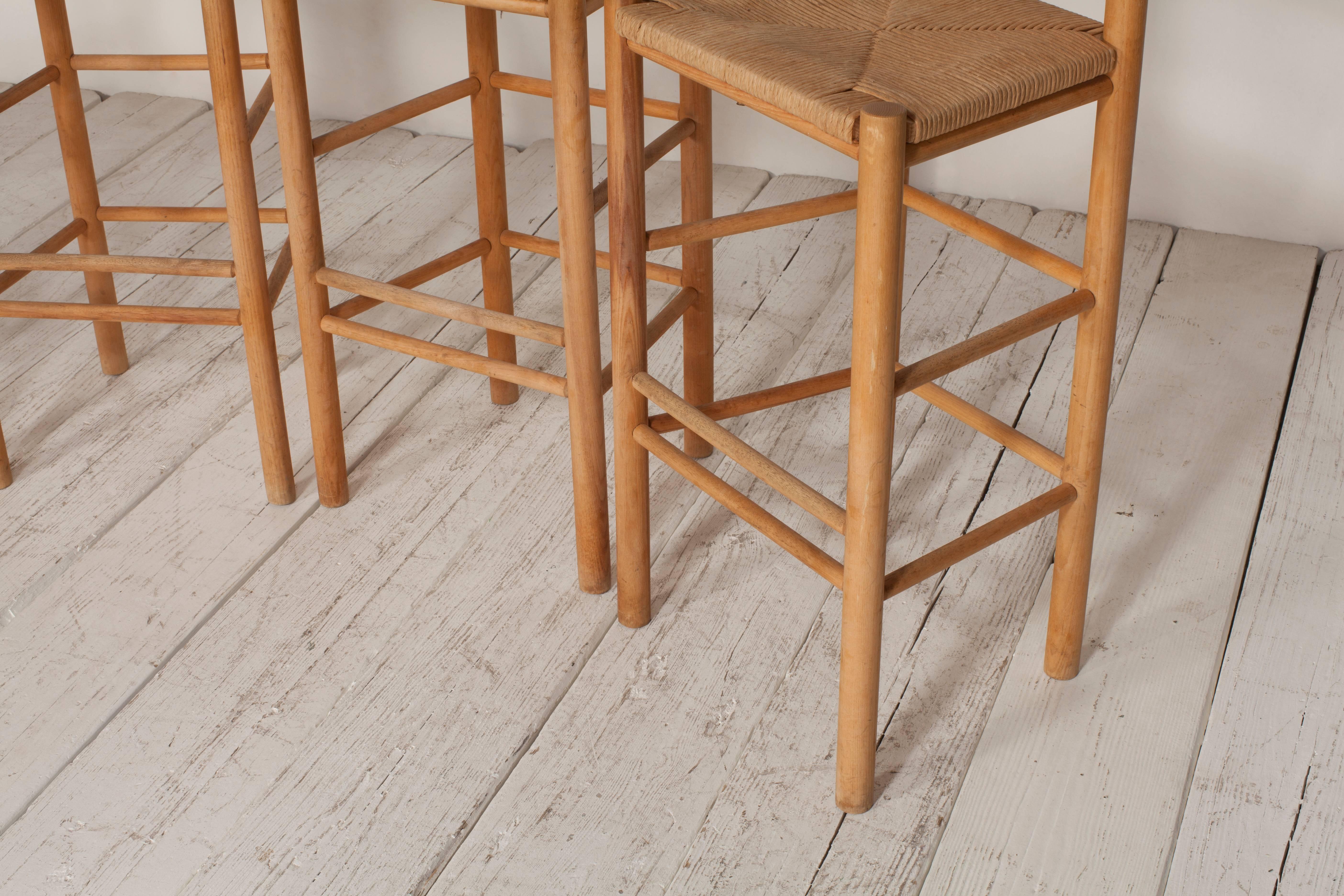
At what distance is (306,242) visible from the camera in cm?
149

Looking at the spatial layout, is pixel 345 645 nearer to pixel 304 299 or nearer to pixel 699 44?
pixel 304 299

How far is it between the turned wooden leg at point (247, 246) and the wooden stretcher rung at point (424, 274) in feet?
0.31

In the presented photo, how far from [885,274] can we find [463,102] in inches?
70.2

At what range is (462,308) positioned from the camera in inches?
56.6

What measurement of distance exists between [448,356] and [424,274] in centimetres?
22

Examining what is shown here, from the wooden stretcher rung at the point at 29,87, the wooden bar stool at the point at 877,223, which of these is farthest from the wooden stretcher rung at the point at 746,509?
the wooden stretcher rung at the point at 29,87

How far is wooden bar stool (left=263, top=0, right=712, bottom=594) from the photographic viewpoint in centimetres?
130

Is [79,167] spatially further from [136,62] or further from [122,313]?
[122,313]

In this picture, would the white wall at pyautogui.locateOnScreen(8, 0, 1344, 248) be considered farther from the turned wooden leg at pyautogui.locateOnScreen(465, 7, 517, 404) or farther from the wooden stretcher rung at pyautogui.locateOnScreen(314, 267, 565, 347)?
the wooden stretcher rung at pyautogui.locateOnScreen(314, 267, 565, 347)

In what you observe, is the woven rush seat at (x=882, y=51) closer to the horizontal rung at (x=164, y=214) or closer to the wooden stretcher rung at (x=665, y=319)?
the wooden stretcher rung at (x=665, y=319)

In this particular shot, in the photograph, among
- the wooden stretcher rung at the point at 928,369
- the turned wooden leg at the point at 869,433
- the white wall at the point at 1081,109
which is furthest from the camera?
the white wall at the point at 1081,109

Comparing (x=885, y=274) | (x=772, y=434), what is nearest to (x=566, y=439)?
(x=772, y=434)

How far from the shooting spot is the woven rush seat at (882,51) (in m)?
1.01

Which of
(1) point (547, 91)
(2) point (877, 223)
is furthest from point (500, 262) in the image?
(2) point (877, 223)
